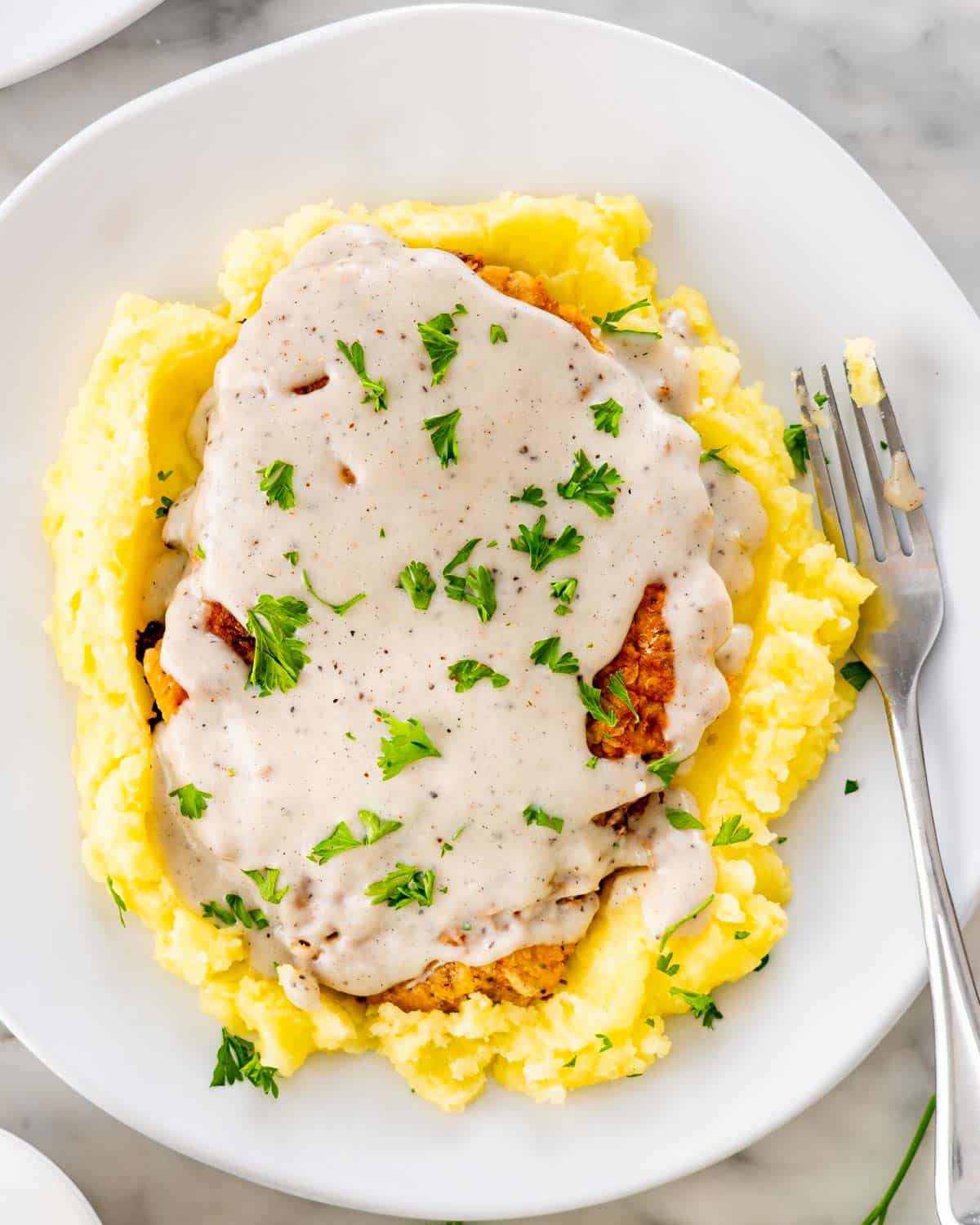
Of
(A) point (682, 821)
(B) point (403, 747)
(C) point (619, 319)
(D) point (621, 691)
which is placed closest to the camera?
(B) point (403, 747)

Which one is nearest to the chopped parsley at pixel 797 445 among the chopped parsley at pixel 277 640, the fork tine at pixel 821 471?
the fork tine at pixel 821 471

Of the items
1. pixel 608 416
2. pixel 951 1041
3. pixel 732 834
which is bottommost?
pixel 951 1041

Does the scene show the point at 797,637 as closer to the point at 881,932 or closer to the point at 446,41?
the point at 881,932

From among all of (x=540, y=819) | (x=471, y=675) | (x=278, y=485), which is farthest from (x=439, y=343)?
(x=540, y=819)

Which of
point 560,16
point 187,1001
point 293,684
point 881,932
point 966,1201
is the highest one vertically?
point 560,16

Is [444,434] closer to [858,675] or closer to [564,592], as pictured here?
[564,592]

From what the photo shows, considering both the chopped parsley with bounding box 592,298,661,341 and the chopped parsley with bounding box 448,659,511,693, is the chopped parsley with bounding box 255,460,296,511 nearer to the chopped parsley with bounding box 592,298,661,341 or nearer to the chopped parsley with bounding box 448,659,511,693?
the chopped parsley with bounding box 448,659,511,693

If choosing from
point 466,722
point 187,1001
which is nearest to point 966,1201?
point 466,722

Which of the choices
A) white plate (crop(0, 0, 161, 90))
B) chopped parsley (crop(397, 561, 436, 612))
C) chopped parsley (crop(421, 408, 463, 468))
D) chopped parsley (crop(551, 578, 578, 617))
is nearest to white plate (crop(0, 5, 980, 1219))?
white plate (crop(0, 0, 161, 90))
